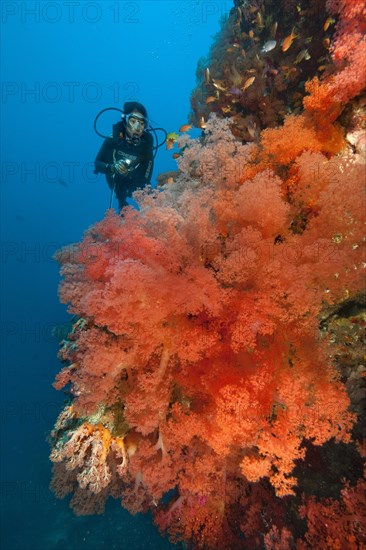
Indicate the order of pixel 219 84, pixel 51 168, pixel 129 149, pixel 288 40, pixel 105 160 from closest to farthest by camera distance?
1. pixel 288 40
2. pixel 219 84
3. pixel 129 149
4. pixel 105 160
5. pixel 51 168

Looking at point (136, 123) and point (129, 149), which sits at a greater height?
point (136, 123)

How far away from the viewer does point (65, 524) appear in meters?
11.8

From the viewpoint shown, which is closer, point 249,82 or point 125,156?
point 249,82

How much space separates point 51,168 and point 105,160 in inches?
3413

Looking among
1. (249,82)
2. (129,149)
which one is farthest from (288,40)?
(129,149)

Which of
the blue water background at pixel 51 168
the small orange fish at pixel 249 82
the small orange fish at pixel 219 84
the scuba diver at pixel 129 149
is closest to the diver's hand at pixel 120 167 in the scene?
the scuba diver at pixel 129 149

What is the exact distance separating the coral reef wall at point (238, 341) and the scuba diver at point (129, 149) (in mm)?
3313

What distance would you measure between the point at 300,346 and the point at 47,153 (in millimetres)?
87986

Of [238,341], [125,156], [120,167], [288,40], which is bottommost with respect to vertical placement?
[238,341]

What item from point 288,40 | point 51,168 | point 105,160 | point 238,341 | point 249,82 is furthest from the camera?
point 51,168

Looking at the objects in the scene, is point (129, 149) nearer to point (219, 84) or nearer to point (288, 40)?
point (219, 84)

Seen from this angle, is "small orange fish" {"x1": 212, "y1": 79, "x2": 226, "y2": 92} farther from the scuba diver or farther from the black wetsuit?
the black wetsuit

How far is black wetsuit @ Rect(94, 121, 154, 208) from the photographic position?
723cm

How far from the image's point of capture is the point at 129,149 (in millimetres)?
7254
